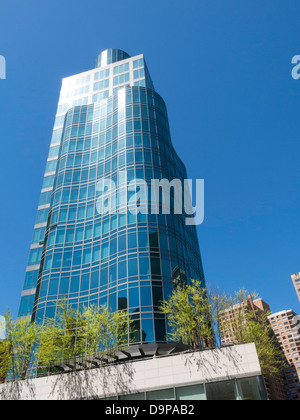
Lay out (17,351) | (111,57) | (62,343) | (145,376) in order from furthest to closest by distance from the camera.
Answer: (111,57) < (62,343) < (17,351) < (145,376)

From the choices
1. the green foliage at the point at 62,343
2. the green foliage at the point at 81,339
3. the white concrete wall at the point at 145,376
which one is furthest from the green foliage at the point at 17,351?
the white concrete wall at the point at 145,376

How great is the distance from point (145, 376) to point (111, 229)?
21977 mm

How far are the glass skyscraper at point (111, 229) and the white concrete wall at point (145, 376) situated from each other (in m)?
10.8

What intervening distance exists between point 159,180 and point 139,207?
5.47m

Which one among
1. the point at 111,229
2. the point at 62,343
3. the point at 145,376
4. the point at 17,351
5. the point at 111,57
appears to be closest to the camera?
the point at 145,376

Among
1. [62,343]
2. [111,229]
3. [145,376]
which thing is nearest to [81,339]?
[62,343]

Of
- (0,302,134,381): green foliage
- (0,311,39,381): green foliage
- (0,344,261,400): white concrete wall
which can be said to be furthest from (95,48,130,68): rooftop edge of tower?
(0,344,261,400): white concrete wall

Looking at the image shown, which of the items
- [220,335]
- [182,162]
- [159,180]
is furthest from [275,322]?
[220,335]

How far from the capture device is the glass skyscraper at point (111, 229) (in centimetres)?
3453

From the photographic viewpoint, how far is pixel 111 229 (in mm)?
39531

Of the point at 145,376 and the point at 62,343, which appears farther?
the point at 62,343

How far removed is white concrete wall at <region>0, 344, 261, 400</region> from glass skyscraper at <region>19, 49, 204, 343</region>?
10.8 metres

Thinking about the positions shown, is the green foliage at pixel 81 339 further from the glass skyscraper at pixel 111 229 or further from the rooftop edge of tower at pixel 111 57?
the rooftop edge of tower at pixel 111 57

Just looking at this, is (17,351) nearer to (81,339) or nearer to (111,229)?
(81,339)
